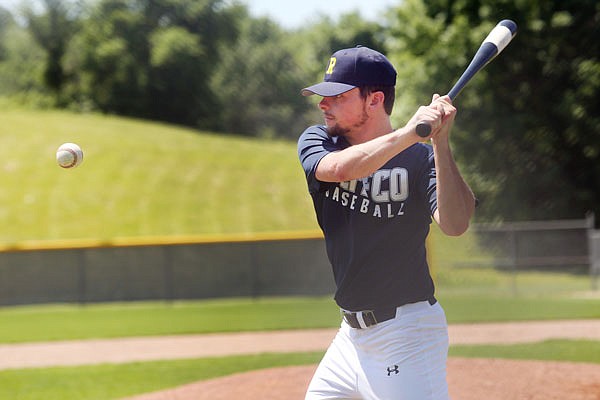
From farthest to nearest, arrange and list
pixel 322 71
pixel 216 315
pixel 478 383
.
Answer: pixel 322 71, pixel 216 315, pixel 478 383

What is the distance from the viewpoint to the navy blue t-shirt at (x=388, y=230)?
345cm

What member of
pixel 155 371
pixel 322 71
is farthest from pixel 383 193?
pixel 322 71

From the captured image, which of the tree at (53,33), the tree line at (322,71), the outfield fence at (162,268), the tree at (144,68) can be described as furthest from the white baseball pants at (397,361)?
the tree at (53,33)

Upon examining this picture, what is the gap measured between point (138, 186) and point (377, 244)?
36480 millimetres

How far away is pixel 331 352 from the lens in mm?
3650

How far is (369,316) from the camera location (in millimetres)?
3475

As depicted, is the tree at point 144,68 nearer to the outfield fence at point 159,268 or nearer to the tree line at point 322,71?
the tree line at point 322,71

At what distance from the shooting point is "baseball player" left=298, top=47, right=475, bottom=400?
3400mm

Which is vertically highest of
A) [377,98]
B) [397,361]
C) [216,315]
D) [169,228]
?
[377,98]

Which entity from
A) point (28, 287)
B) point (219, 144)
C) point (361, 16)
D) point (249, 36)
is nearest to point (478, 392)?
point (28, 287)

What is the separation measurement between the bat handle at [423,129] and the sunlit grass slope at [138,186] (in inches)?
1273

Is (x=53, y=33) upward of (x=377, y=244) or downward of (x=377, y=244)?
upward

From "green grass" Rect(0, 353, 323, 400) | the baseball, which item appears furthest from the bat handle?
"green grass" Rect(0, 353, 323, 400)

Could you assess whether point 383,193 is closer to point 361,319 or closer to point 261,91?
point 361,319
